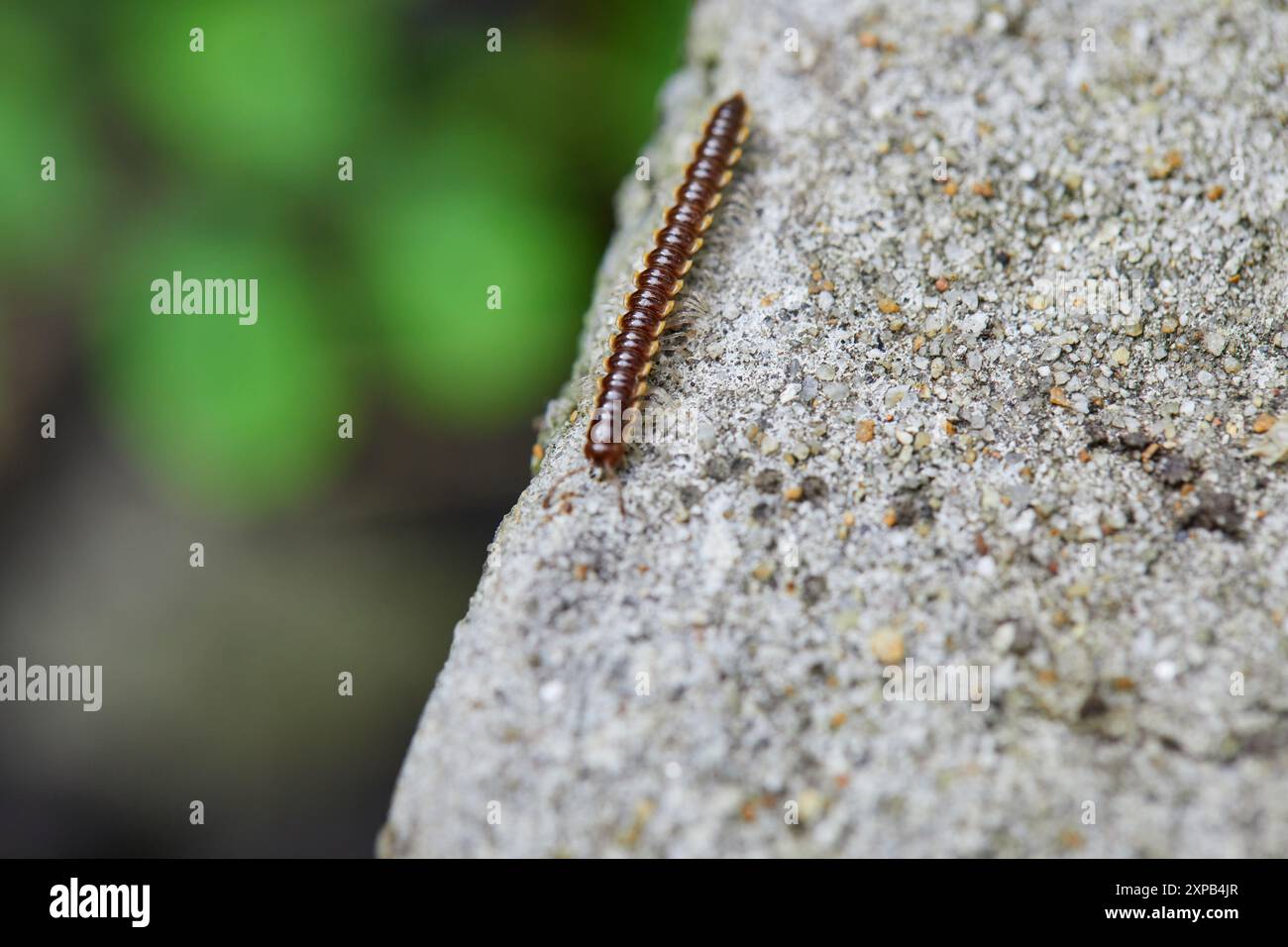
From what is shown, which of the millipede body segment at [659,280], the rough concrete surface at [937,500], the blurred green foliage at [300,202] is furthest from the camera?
the blurred green foliage at [300,202]

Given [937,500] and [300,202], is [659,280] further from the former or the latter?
[300,202]

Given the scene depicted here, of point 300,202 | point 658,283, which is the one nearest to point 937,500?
point 658,283

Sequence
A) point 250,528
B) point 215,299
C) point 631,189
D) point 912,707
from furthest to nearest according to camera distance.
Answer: point 250,528, point 215,299, point 631,189, point 912,707

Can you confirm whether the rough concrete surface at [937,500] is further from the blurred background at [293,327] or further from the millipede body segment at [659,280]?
the blurred background at [293,327]

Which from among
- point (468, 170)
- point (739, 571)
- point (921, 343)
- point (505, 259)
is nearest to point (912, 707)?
point (739, 571)

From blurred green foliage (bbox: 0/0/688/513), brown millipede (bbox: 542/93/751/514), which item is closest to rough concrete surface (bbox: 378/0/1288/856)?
brown millipede (bbox: 542/93/751/514)

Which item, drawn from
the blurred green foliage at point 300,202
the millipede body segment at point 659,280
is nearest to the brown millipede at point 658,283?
the millipede body segment at point 659,280
